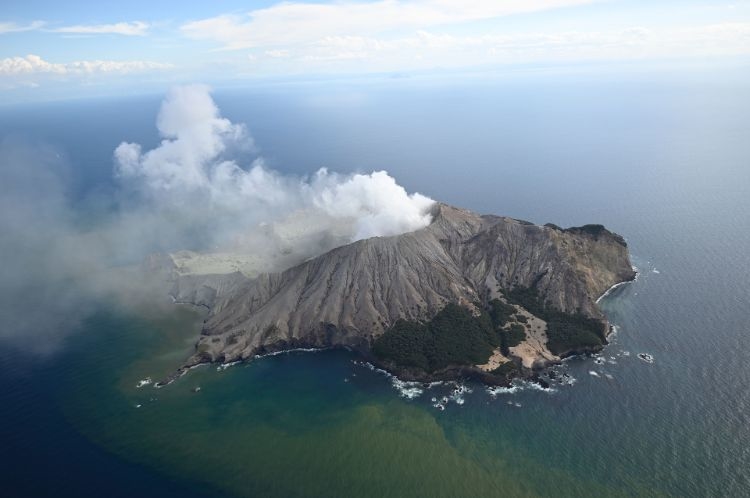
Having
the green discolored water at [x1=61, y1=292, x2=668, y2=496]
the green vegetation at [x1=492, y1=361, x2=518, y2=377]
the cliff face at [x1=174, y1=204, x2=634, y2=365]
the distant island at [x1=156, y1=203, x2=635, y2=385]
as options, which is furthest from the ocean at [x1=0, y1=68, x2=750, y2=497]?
the cliff face at [x1=174, y1=204, x2=634, y2=365]

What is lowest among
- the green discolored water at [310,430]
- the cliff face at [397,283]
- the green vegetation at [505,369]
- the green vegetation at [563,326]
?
the green discolored water at [310,430]

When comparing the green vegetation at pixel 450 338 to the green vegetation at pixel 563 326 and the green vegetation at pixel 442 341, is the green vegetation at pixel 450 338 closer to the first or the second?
the green vegetation at pixel 442 341

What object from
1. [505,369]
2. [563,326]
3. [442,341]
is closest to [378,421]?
[442,341]

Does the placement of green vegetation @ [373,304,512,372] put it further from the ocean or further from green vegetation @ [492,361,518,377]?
the ocean

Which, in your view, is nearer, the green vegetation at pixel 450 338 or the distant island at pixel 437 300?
the green vegetation at pixel 450 338

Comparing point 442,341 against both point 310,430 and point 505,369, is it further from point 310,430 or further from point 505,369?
point 310,430

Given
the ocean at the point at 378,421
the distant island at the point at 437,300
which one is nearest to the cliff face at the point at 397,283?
the distant island at the point at 437,300
